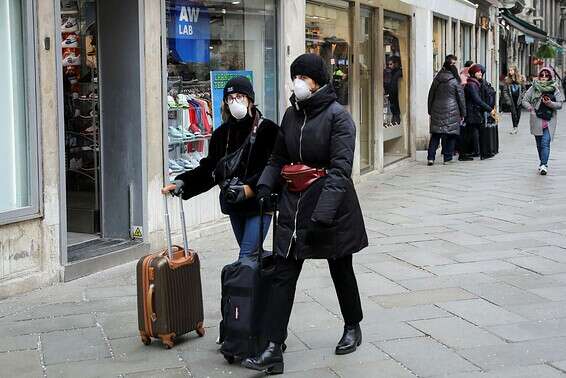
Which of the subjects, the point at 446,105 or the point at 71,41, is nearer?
the point at 71,41

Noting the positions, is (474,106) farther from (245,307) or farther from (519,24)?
(519,24)

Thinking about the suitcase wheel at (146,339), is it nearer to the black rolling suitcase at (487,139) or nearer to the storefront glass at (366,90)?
the storefront glass at (366,90)

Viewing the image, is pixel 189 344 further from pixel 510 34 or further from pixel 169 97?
pixel 510 34

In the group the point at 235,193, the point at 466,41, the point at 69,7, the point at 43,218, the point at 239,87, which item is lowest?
the point at 43,218

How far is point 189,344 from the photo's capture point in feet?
19.1

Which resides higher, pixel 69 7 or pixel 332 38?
pixel 332 38

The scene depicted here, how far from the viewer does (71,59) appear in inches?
353

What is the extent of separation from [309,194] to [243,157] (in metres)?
0.66

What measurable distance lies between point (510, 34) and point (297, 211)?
38.4 m

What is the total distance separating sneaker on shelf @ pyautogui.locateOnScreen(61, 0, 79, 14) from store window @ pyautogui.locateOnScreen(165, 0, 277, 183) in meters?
0.96

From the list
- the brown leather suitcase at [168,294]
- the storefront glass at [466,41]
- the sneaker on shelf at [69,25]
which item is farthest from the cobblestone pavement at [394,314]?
the storefront glass at [466,41]

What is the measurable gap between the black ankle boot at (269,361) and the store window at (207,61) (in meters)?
4.54

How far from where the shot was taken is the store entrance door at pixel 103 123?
8.69 m

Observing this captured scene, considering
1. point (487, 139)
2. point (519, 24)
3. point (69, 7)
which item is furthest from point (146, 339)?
point (519, 24)
